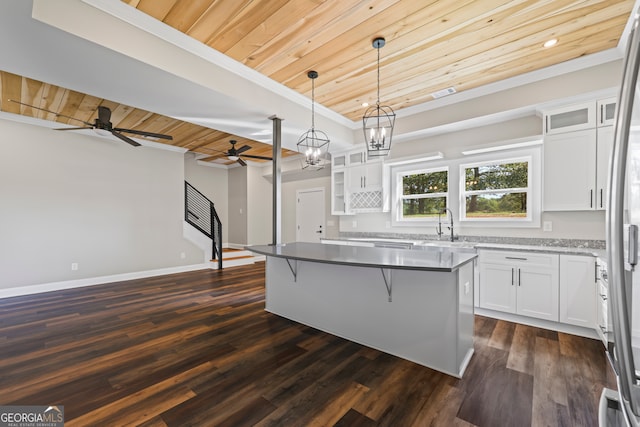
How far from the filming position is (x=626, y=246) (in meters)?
0.72

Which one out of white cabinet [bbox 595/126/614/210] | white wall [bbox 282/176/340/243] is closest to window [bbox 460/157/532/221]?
white cabinet [bbox 595/126/614/210]

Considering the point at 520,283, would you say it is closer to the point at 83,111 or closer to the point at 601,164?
the point at 601,164

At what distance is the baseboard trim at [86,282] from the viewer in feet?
14.7

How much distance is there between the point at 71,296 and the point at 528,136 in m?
7.19

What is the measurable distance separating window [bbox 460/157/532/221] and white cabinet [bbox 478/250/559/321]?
0.78 m

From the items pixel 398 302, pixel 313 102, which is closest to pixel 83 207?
pixel 313 102

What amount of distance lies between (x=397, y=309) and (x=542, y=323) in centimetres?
203

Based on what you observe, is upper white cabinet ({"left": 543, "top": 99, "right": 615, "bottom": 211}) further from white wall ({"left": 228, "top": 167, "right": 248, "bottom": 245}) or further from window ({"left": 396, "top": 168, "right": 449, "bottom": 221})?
white wall ({"left": 228, "top": 167, "right": 248, "bottom": 245})

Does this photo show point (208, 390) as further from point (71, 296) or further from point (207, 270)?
point (207, 270)

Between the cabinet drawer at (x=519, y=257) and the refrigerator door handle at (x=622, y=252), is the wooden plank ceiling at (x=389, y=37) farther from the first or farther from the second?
the cabinet drawer at (x=519, y=257)

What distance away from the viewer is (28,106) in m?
4.06

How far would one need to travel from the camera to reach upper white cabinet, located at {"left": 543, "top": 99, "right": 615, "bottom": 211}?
10.1 ft

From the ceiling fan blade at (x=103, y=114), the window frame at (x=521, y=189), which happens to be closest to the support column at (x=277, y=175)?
the ceiling fan blade at (x=103, y=114)

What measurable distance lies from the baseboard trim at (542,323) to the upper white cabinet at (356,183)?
2.27 m
